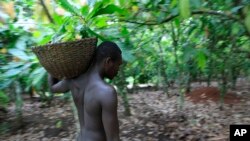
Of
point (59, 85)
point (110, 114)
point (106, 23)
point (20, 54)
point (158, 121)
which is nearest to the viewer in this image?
point (110, 114)

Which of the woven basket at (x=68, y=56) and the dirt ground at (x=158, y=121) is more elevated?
the woven basket at (x=68, y=56)

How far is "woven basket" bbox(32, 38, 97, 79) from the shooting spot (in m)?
2.07

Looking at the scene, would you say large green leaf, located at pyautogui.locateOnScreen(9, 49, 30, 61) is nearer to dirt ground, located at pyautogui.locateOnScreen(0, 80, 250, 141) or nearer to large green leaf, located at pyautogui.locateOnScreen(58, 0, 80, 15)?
large green leaf, located at pyautogui.locateOnScreen(58, 0, 80, 15)

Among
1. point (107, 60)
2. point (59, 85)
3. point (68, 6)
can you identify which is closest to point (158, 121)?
point (59, 85)

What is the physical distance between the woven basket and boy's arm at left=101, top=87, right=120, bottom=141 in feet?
0.99

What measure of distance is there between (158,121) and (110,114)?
3.57 m

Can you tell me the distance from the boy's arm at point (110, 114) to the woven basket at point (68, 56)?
0.30m

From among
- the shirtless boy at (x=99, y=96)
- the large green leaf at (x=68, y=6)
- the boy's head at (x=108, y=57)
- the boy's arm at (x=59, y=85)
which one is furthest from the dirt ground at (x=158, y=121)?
the large green leaf at (x=68, y=6)

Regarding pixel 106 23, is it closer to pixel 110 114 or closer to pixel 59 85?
pixel 59 85

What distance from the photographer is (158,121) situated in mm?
5430

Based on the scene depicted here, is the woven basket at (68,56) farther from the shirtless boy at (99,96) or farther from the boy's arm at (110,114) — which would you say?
the boy's arm at (110,114)

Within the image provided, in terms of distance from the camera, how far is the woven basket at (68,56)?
2068 mm

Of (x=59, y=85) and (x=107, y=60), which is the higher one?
(x=107, y=60)

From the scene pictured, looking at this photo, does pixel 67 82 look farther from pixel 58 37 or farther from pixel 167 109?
pixel 167 109
